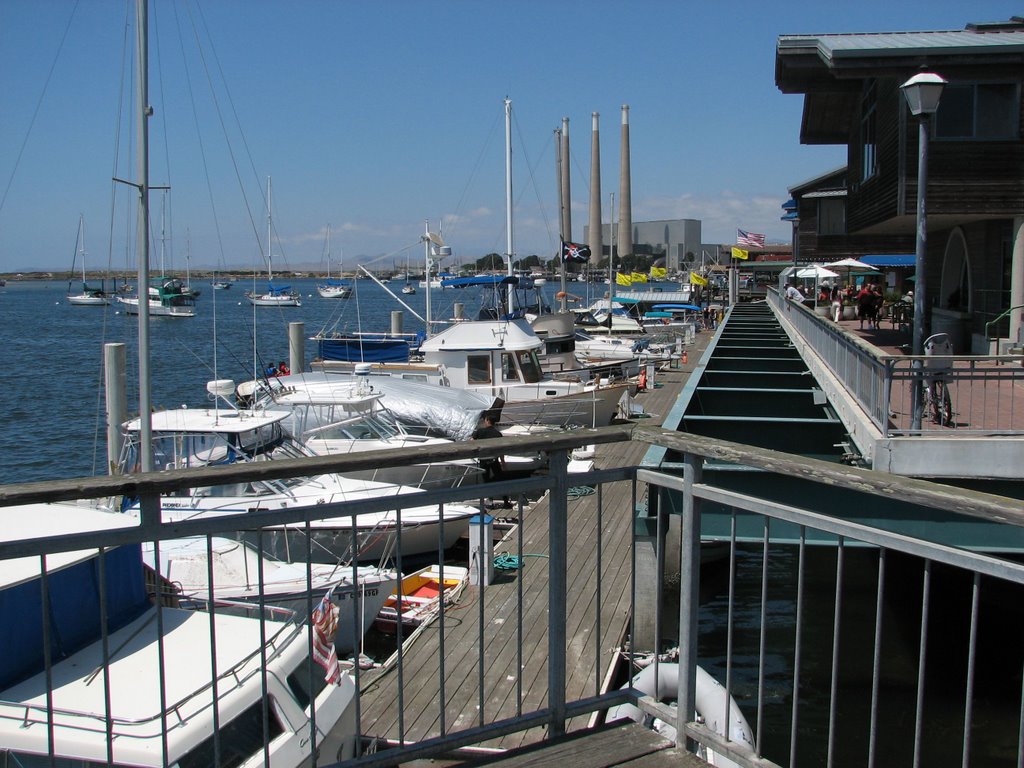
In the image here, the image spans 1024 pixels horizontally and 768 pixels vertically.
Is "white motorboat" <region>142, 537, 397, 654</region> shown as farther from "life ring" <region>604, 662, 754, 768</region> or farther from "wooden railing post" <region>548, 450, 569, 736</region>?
"wooden railing post" <region>548, 450, 569, 736</region>

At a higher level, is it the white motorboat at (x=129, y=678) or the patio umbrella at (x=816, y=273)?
the patio umbrella at (x=816, y=273)

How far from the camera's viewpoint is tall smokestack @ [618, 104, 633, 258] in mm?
136875

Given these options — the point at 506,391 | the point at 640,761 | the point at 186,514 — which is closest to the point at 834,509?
the point at 640,761

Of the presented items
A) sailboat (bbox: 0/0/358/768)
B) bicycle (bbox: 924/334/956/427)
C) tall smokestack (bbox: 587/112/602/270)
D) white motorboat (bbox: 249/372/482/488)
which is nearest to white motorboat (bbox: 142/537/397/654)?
sailboat (bbox: 0/0/358/768)

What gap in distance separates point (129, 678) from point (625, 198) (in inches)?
5546

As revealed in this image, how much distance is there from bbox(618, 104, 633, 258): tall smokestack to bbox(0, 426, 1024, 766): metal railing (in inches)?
4905

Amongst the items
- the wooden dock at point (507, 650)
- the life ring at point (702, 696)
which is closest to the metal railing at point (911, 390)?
the wooden dock at point (507, 650)

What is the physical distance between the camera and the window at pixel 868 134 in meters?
23.4

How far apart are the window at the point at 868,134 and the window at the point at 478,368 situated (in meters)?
10.8

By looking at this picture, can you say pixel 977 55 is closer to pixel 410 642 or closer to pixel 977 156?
pixel 977 156

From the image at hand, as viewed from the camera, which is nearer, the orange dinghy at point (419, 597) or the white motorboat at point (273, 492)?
the orange dinghy at point (419, 597)

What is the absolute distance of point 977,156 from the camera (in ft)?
60.8

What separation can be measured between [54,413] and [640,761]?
116 ft

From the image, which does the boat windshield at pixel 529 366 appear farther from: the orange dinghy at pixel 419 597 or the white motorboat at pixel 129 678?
the white motorboat at pixel 129 678
